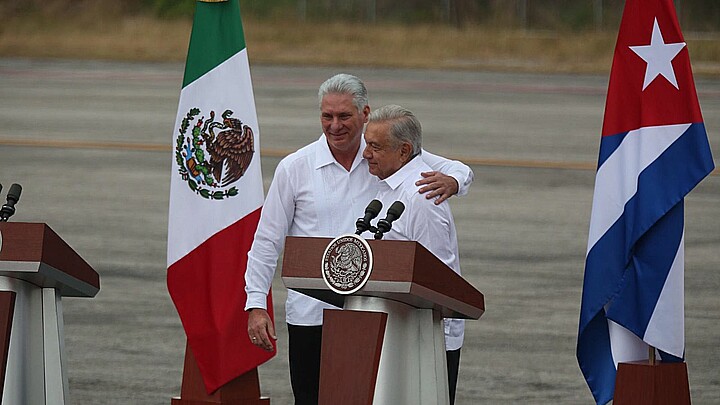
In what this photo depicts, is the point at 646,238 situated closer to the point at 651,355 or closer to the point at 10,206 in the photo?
the point at 651,355

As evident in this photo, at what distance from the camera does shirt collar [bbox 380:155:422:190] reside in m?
5.29

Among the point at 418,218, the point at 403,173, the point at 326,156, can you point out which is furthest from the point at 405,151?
the point at 326,156

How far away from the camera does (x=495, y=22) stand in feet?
92.5

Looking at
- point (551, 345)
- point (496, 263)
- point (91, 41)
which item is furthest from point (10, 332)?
point (91, 41)

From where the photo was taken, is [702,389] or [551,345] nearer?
[702,389]

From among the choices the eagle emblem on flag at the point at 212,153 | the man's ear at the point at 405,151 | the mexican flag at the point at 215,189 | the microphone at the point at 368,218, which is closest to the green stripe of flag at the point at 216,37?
the mexican flag at the point at 215,189

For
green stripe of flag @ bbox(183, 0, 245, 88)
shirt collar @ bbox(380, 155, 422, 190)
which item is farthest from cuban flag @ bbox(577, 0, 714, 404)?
green stripe of flag @ bbox(183, 0, 245, 88)

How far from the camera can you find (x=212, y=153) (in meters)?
5.97

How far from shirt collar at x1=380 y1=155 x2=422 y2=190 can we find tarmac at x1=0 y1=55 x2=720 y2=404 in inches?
115

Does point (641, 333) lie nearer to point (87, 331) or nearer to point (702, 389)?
point (702, 389)

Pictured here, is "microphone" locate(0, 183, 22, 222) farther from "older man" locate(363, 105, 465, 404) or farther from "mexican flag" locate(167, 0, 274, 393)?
"older man" locate(363, 105, 465, 404)

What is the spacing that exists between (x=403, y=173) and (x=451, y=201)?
8610 millimetres

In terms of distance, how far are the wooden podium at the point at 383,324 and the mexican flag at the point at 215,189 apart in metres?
1.14

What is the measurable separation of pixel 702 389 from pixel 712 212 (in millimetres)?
5527
